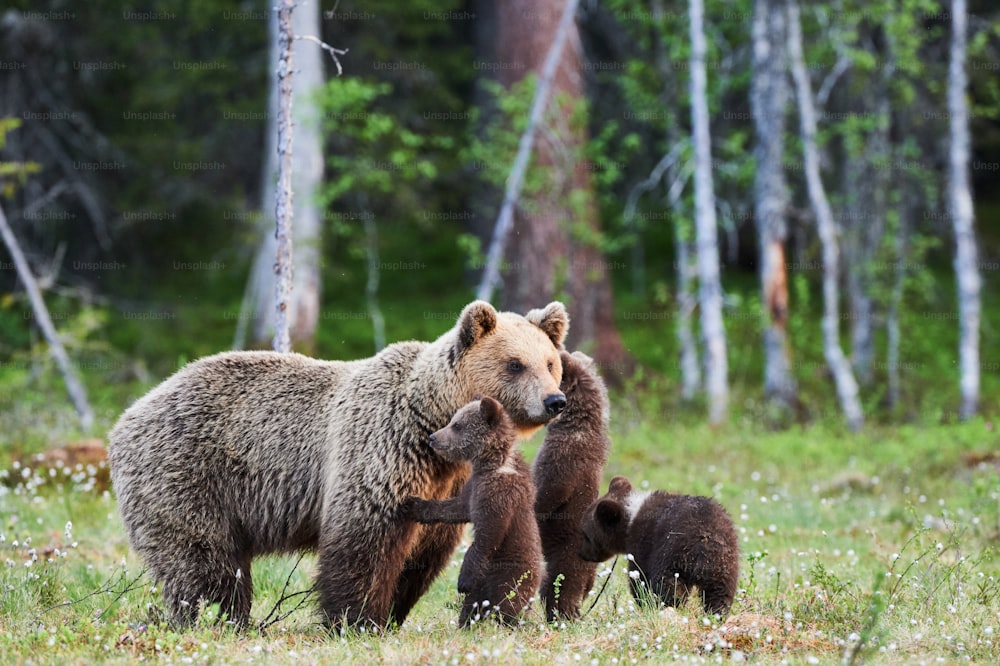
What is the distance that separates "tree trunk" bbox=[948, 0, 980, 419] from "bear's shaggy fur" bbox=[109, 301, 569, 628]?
41.5ft

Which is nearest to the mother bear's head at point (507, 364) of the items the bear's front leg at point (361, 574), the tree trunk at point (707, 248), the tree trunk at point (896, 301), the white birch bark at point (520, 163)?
the bear's front leg at point (361, 574)

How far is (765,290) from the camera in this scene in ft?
59.8

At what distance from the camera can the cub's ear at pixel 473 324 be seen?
6.96m

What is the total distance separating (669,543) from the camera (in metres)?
7.03

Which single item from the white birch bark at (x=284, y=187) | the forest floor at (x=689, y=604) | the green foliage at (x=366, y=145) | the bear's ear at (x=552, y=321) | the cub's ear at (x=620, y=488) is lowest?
the forest floor at (x=689, y=604)

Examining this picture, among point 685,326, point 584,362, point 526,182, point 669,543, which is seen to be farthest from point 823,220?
point 669,543

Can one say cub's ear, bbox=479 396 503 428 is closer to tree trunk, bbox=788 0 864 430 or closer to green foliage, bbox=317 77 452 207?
green foliage, bbox=317 77 452 207

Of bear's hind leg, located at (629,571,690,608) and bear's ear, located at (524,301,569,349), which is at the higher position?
bear's ear, located at (524,301,569,349)

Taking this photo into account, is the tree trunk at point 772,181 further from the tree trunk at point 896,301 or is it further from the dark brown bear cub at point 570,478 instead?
the dark brown bear cub at point 570,478

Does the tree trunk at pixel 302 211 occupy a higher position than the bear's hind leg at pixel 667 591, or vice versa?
the tree trunk at pixel 302 211

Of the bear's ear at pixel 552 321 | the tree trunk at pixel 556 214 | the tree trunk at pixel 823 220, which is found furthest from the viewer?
the tree trunk at pixel 556 214

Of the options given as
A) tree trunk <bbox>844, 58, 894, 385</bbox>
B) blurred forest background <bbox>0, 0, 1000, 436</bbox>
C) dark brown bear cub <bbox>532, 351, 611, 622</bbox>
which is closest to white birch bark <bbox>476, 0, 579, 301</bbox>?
blurred forest background <bbox>0, 0, 1000, 436</bbox>

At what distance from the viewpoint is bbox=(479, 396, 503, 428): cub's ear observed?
262 inches

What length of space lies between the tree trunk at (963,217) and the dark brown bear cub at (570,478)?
40.3 feet
